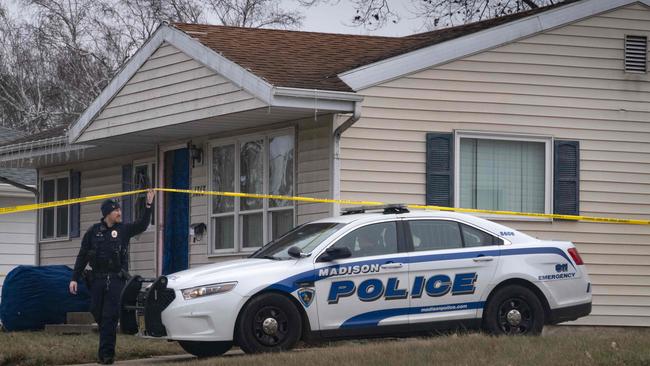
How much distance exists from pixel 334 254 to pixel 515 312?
2.13m

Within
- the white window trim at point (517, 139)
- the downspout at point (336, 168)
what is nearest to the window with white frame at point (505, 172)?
the white window trim at point (517, 139)

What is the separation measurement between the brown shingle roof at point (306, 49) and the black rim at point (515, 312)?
3.75m

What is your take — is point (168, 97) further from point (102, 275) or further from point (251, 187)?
point (102, 275)

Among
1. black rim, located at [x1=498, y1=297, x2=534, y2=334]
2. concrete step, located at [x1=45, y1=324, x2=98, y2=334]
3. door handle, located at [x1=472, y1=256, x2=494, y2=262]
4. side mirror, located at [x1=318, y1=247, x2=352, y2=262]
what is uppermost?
side mirror, located at [x1=318, y1=247, x2=352, y2=262]

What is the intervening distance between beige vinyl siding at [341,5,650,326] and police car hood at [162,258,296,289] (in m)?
3.62

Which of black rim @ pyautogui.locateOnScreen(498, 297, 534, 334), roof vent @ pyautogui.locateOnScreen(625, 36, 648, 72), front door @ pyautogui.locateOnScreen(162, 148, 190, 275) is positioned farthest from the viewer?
front door @ pyautogui.locateOnScreen(162, 148, 190, 275)

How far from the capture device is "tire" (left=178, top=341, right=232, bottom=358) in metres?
13.5

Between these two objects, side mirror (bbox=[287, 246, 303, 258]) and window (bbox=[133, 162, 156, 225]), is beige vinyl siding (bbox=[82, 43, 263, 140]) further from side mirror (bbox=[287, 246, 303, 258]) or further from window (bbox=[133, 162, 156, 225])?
side mirror (bbox=[287, 246, 303, 258])

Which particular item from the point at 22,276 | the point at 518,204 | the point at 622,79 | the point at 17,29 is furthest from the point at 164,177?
the point at 17,29

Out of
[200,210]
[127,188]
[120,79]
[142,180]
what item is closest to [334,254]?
[200,210]

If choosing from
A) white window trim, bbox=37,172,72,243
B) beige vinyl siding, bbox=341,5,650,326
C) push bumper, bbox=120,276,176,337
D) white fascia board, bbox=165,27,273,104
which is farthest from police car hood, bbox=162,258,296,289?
white window trim, bbox=37,172,72,243

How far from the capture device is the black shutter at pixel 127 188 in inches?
837

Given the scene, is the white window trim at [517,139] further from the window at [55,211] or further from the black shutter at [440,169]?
the window at [55,211]

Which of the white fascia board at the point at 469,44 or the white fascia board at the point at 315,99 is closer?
the white fascia board at the point at 315,99
